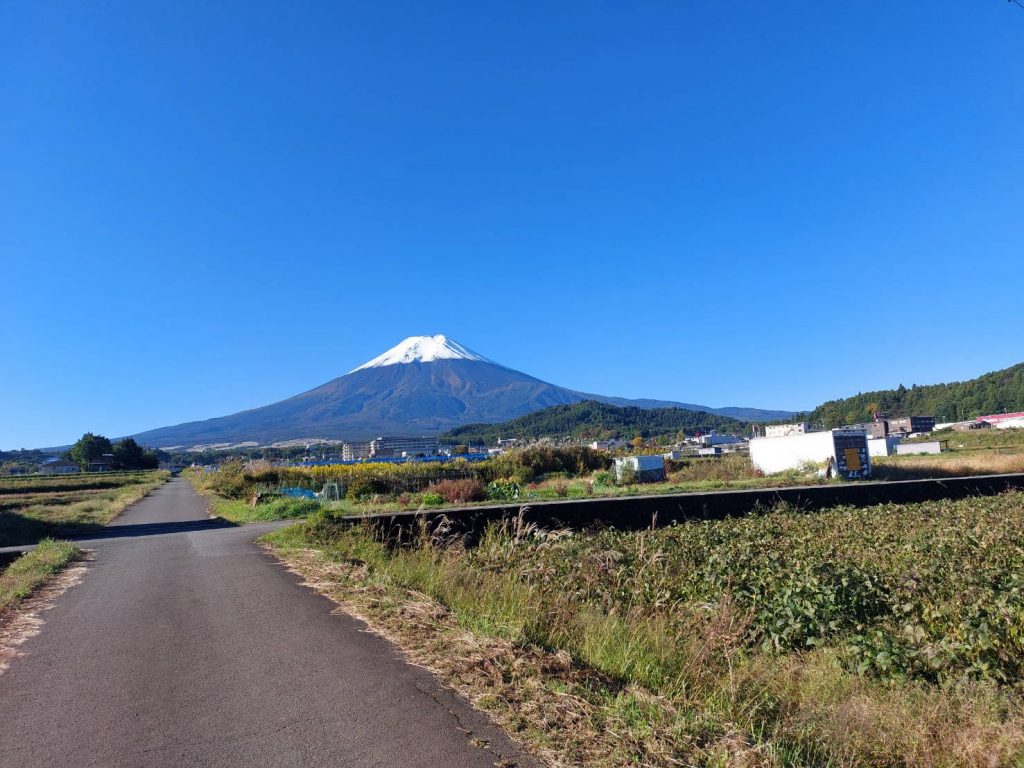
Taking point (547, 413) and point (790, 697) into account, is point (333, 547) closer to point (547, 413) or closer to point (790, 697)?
point (790, 697)

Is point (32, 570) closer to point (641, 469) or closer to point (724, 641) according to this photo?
point (724, 641)

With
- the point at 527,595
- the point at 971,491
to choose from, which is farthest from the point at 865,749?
the point at 971,491

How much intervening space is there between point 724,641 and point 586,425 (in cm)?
14232

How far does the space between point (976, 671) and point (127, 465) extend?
118m

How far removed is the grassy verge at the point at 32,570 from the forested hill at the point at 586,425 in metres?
118

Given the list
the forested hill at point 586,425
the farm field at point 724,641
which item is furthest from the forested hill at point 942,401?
the farm field at point 724,641

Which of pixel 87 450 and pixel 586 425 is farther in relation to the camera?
pixel 586 425

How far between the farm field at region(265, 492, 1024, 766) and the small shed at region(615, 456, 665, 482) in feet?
82.5

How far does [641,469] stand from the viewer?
35.6m

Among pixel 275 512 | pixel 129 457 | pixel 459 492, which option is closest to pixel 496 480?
pixel 459 492

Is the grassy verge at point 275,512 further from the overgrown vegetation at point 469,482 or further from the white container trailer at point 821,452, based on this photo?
the white container trailer at point 821,452

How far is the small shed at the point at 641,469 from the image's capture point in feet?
114

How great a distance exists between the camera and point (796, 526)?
1237 centimetres

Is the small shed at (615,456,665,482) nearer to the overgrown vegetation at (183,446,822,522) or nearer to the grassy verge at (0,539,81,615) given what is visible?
the overgrown vegetation at (183,446,822,522)
